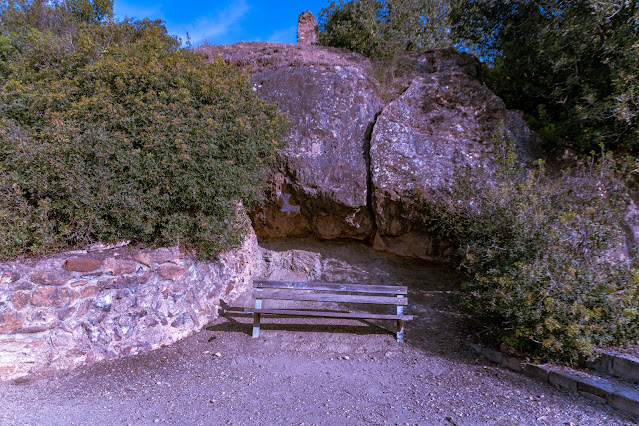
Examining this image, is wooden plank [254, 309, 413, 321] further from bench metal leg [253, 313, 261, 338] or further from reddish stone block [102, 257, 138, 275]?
reddish stone block [102, 257, 138, 275]

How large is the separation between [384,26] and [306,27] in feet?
7.23

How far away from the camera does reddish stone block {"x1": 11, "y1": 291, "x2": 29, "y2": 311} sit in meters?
3.55

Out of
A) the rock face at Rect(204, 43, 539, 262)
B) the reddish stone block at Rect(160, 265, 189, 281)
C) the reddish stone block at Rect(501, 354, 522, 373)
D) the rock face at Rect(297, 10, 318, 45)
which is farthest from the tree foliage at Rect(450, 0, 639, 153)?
the reddish stone block at Rect(160, 265, 189, 281)

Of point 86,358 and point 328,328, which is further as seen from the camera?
point 328,328

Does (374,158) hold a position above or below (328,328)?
above

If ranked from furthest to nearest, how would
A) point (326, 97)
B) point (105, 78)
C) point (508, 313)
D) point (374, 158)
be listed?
point (326, 97), point (374, 158), point (105, 78), point (508, 313)

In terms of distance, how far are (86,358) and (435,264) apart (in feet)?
14.7

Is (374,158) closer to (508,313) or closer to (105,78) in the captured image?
(508,313)

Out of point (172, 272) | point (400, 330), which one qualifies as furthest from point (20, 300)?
point (400, 330)

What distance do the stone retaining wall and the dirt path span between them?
7.3 inches

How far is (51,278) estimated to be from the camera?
147 inches

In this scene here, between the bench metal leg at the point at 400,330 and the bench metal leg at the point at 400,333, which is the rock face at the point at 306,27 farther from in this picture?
the bench metal leg at the point at 400,333

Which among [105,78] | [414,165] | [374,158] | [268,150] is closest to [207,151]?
[268,150]

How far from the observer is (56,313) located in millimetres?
3711
